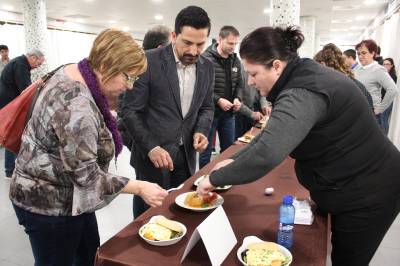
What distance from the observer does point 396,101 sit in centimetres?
536

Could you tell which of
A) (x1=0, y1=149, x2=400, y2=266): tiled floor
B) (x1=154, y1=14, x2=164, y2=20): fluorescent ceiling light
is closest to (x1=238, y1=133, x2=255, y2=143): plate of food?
(x1=0, y1=149, x2=400, y2=266): tiled floor

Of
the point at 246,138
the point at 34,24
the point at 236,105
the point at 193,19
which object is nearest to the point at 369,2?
the point at 236,105

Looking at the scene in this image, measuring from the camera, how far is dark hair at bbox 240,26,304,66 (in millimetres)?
1174

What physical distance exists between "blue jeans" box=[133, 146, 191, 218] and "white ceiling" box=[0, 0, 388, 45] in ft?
24.0

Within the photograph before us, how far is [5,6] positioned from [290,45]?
1048cm

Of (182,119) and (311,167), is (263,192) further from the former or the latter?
(182,119)

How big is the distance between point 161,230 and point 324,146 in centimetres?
60

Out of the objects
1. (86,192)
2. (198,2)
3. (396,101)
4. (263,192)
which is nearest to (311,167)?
(263,192)

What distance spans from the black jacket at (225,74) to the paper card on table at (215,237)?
7.61ft

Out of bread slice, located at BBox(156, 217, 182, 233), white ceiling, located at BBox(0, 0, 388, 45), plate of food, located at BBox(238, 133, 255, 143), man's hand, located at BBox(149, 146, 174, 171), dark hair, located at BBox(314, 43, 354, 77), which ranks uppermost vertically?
white ceiling, located at BBox(0, 0, 388, 45)

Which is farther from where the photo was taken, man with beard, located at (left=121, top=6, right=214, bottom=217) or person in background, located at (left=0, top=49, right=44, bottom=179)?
person in background, located at (left=0, top=49, right=44, bottom=179)

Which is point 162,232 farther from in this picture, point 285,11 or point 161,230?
point 285,11

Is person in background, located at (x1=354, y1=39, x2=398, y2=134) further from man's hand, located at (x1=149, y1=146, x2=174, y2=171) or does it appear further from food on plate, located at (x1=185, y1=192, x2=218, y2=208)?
food on plate, located at (x1=185, y1=192, x2=218, y2=208)

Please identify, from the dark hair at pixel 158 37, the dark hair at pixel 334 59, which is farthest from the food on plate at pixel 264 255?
the dark hair at pixel 158 37
